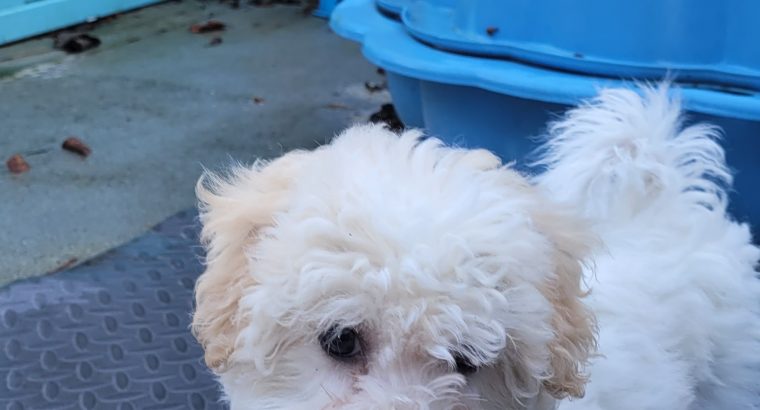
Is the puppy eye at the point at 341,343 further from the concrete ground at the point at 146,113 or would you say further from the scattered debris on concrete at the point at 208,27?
the scattered debris on concrete at the point at 208,27

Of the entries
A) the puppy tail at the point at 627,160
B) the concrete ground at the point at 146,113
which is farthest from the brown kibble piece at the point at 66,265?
the puppy tail at the point at 627,160

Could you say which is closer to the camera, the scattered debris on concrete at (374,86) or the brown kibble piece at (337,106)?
the brown kibble piece at (337,106)

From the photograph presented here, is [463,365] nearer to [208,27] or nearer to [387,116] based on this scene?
[387,116]

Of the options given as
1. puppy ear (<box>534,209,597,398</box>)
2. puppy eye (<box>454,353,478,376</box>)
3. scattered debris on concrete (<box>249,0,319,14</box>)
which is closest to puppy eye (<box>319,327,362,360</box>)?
puppy eye (<box>454,353,478,376</box>)

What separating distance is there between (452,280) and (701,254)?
1089 millimetres

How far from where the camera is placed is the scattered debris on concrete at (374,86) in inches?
217

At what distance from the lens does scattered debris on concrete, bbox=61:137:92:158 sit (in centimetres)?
435

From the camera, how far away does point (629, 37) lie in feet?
10.7

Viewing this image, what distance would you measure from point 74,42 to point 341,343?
483 centimetres

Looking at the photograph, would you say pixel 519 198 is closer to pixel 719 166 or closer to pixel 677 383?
pixel 677 383

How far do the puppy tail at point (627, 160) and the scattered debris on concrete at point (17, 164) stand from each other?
2658 millimetres

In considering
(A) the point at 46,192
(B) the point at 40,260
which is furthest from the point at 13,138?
(B) the point at 40,260

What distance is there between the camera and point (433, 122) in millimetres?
3770

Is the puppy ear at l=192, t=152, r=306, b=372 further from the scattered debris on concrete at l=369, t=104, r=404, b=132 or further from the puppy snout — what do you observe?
the scattered debris on concrete at l=369, t=104, r=404, b=132
